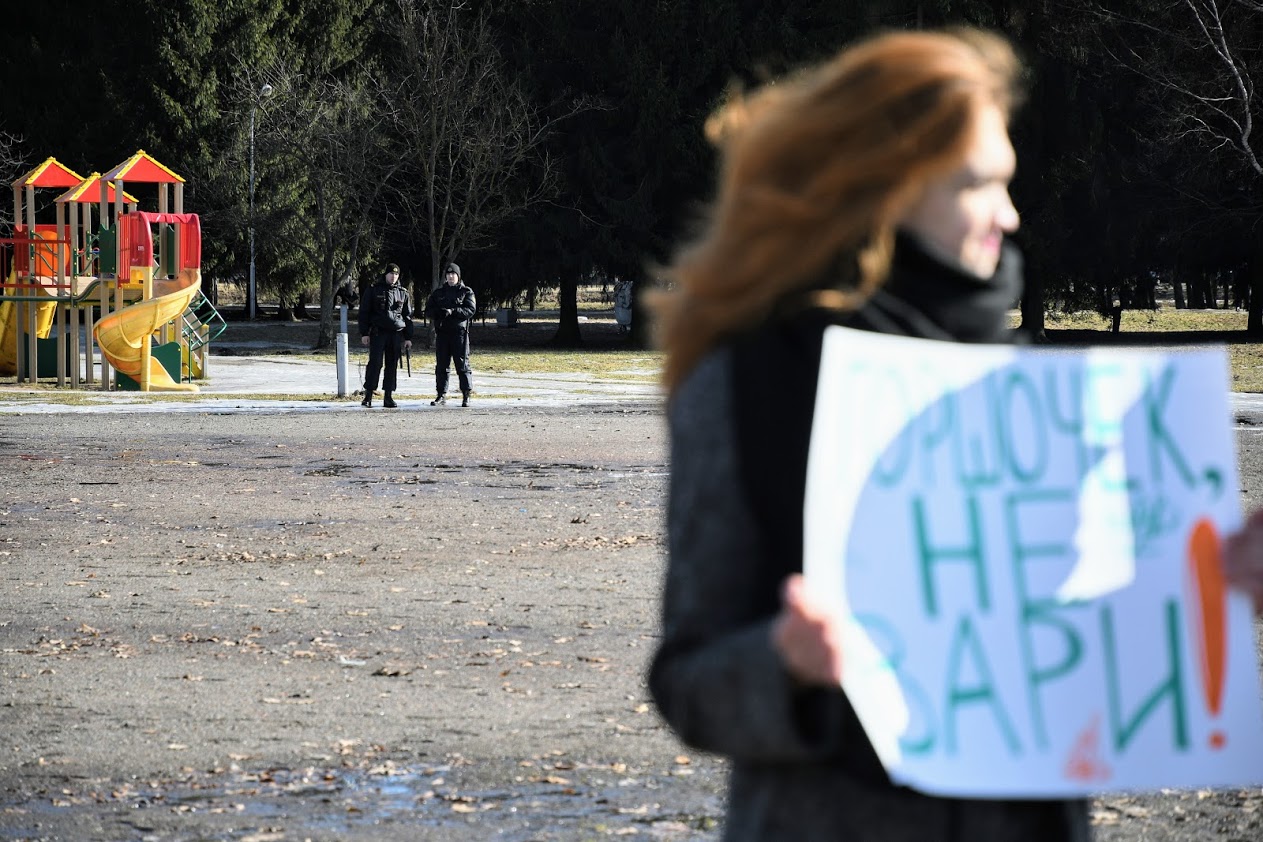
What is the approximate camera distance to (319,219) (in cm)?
4153

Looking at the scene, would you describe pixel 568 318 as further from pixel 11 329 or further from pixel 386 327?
pixel 386 327

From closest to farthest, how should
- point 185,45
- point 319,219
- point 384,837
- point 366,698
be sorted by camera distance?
point 384,837 < point 366,698 < point 319,219 < point 185,45

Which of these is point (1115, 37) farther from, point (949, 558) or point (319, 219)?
point (949, 558)

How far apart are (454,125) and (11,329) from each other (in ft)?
44.8

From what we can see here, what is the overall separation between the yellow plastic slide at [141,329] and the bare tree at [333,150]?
12.9 m

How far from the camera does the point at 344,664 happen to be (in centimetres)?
756

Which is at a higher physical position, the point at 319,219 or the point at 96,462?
the point at 319,219

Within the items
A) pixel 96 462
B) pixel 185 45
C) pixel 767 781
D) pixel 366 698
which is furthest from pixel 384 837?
pixel 185 45

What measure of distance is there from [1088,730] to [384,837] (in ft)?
11.5

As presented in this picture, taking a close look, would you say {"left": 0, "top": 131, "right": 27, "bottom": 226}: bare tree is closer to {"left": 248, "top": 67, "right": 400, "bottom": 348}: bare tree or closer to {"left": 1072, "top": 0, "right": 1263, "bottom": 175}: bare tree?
{"left": 248, "top": 67, "right": 400, "bottom": 348}: bare tree

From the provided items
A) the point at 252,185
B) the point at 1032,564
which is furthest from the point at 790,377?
the point at 252,185

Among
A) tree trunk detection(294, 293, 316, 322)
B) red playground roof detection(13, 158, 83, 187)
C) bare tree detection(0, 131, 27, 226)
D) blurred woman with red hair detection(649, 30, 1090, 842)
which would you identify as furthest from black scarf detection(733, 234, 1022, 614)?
tree trunk detection(294, 293, 316, 322)

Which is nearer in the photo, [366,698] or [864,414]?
[864,414]

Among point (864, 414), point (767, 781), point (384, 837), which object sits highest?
point (864, 414)
